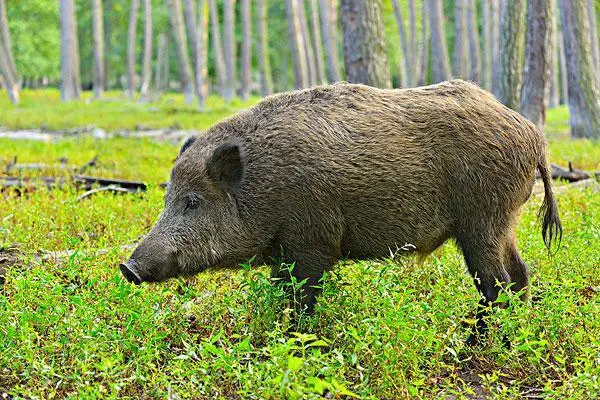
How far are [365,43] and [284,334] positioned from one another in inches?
268

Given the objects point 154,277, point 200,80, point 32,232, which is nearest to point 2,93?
point 200,80

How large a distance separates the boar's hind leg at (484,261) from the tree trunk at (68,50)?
25271mm

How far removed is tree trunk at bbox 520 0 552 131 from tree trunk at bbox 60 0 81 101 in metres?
18.6

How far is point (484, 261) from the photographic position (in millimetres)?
4879

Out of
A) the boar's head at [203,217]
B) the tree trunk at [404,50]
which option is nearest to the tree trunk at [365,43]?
the boar's head at [203,217]

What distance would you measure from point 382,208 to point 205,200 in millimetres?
1110

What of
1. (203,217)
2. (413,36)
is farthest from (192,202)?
(413,36)

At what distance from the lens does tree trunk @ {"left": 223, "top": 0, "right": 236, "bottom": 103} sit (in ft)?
98.8

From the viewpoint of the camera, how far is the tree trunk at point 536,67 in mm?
13750

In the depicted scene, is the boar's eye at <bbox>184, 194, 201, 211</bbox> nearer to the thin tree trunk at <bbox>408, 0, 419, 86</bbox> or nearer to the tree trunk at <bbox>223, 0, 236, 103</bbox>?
the tree trunk at <bbox>223, 0, 236, 103</bbox>

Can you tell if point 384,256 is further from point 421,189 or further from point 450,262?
point 450,262

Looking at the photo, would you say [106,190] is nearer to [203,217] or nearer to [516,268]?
[203,217]

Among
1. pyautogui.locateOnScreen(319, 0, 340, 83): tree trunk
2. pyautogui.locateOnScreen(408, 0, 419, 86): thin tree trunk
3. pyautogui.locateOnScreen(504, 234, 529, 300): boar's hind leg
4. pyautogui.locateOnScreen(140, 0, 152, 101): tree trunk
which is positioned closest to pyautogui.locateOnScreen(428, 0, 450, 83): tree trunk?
pyautogui.locateOnScreen(319, 0, 340, 83): tree trunk

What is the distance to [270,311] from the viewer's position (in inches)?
180
